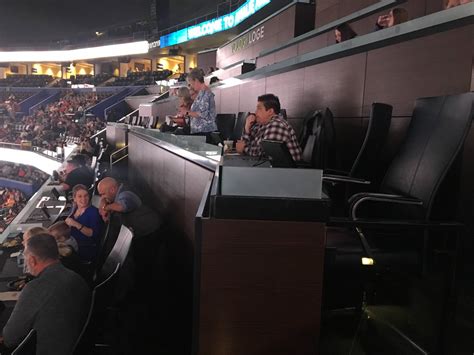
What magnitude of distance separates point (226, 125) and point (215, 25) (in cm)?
883

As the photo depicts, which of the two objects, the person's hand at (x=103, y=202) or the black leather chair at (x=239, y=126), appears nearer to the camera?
the person's hand at (x=103, y=202)

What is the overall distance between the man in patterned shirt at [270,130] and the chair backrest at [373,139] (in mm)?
402

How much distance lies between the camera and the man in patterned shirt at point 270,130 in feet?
7.43

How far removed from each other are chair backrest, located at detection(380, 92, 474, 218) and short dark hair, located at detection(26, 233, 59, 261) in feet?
5.20

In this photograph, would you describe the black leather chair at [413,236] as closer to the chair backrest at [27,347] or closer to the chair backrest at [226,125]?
the chair backrest at [27,347]

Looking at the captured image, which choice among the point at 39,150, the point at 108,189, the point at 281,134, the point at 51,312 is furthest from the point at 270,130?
the point at 39,150

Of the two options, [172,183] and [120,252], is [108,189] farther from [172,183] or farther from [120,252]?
[120,252]

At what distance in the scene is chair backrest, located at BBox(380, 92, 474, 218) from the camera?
144 centimetres

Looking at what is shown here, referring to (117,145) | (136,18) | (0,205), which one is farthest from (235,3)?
(136,18)

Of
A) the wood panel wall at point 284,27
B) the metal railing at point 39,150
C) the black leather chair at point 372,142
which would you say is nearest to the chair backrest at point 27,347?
the black leather chair at point 372,142

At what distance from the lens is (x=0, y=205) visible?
1185cm

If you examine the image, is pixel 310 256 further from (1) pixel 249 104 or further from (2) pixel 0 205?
(2) pixel 0 205

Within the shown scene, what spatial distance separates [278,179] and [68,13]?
68.9 ft

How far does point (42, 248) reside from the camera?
6.63 ft
